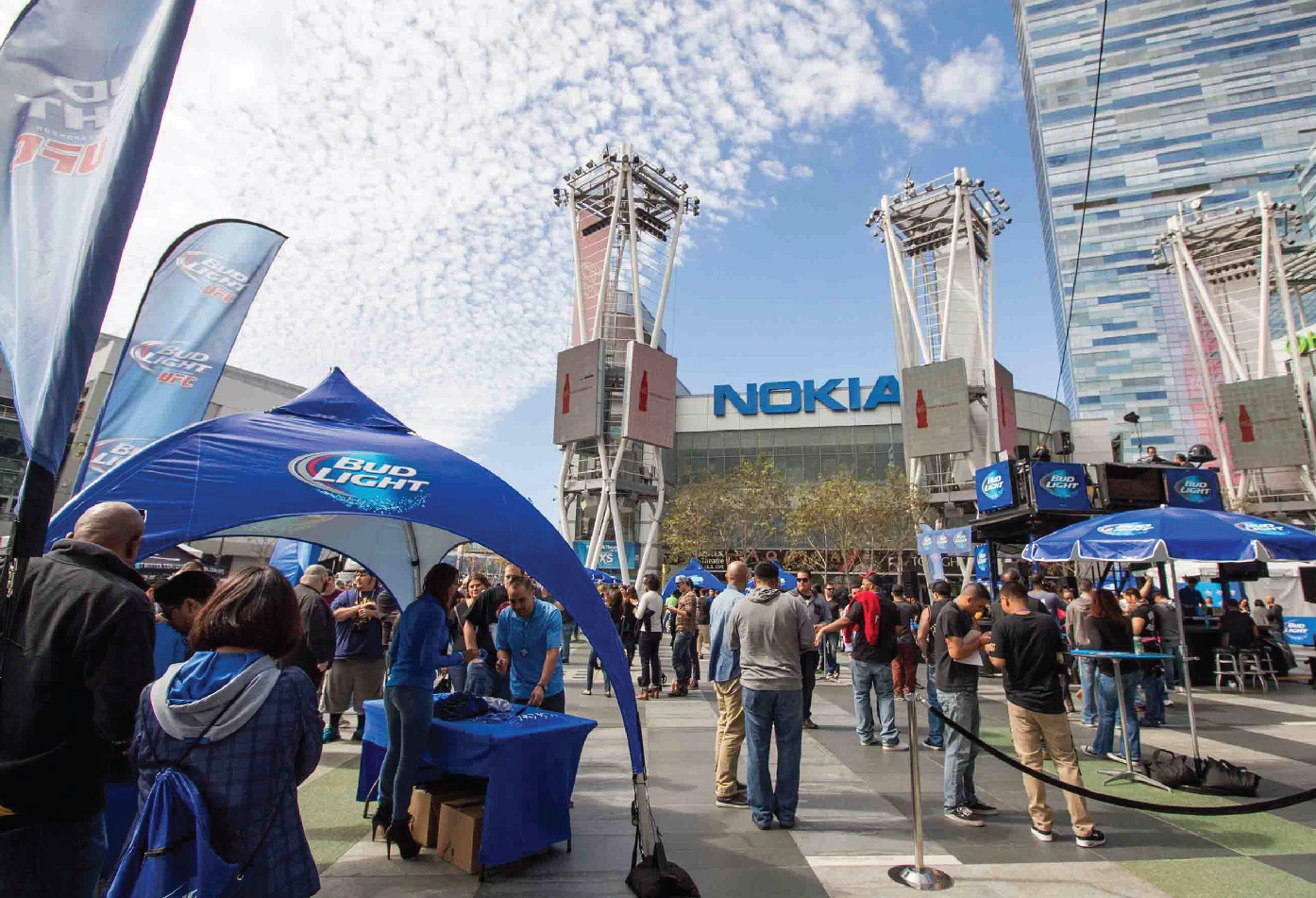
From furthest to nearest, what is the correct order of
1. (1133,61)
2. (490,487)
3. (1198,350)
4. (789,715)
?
(1133,61) → (1198,350) → (789,715) → (490,487)

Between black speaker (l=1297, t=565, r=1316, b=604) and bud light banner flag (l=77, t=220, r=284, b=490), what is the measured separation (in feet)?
75.5

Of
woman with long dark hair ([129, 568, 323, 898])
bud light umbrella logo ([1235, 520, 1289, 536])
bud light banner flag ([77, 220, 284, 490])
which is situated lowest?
woman with long dark hair ([129, 568, 323, 898])

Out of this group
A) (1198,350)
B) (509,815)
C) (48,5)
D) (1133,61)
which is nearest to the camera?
(48,5)

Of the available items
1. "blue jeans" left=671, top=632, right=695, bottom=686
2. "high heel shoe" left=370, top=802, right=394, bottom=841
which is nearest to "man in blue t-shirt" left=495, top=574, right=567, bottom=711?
"high heel shoe" left=370, top=802, right=394, bottom=841

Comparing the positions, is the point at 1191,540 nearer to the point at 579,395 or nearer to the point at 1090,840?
the point at 1090,840

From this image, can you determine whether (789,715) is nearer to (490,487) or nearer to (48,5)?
(490,487)

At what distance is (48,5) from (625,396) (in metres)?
42.3

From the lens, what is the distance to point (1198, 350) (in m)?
48.2

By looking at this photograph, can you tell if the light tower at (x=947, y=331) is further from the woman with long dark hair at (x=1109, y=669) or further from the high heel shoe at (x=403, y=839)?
the high heel shoe at (x=403, y=839)

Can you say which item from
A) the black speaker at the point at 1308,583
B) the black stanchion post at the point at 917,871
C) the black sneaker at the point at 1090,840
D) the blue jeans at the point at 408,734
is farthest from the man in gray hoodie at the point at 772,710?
the black speaker at the point at 1308,583

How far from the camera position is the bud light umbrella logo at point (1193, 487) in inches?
570

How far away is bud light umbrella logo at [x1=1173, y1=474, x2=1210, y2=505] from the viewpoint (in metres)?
14.5

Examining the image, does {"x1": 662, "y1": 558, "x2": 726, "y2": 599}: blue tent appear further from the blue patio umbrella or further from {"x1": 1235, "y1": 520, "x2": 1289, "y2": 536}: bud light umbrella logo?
{"x1": 1235, "y1": 520, "x2": 1289, "y2": 536}: bud light umbrella logo

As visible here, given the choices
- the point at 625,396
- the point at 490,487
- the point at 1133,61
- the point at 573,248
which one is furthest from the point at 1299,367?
the point at 1133,61
